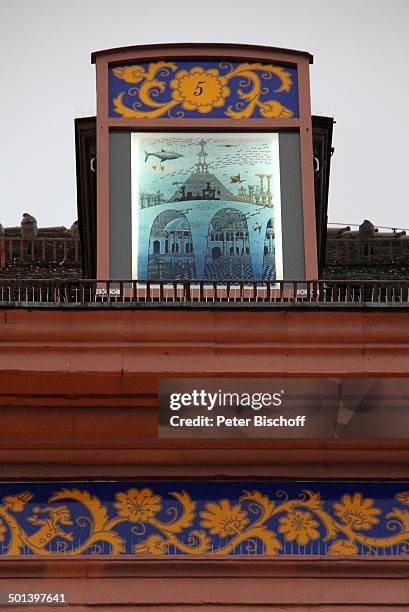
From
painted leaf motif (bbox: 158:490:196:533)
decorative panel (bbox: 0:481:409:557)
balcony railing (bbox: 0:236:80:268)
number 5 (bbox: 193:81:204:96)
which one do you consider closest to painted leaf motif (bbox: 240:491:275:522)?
decorative panel (bbox: 0:481:409:557)

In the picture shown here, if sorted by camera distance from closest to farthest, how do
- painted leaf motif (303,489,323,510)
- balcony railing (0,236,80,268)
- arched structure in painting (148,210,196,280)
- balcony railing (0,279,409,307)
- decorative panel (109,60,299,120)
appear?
balcony railing (0,279,409,307) → painted leaf motif (303,489,323,510) → arched structure in painting (148,210,196,280) → decorative panel (109,60,299,120) → balcony railing (0,236,80,268)

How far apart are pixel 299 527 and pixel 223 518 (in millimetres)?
351

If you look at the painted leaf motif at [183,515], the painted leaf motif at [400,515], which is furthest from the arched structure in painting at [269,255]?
the painted leaf motif at [400,515]

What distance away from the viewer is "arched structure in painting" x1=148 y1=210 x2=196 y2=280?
6.29 metres

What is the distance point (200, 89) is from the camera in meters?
6.64

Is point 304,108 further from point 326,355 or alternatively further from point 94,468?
point 94,468

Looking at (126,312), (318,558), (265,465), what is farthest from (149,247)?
(318,558)

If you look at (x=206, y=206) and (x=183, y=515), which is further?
(x=206, y=206)

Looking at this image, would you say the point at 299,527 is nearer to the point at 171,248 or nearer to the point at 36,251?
the point at 171,248

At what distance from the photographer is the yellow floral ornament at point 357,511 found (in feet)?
18.1

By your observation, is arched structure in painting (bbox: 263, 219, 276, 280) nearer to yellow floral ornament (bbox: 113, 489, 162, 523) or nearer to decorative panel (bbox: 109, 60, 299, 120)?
decorative panel (bbox: 109, 60, 299, 120)

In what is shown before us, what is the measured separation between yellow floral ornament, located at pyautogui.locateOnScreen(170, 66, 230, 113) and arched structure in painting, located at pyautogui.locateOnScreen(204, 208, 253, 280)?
0.62m

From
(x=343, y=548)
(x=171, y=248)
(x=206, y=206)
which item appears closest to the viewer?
(x=343, y=548)

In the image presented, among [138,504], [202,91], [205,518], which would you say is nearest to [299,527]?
[205,518]
